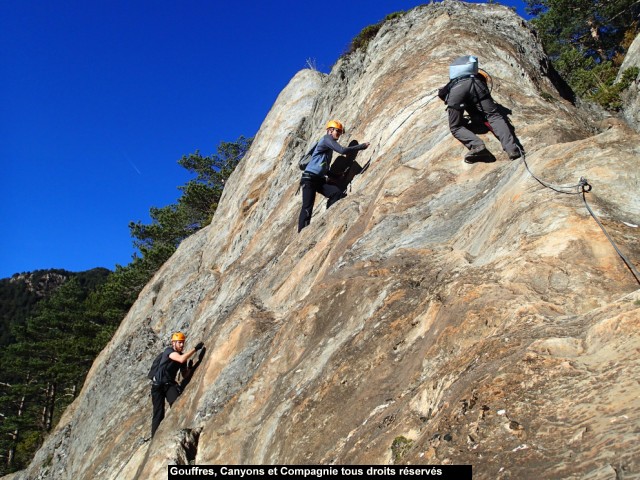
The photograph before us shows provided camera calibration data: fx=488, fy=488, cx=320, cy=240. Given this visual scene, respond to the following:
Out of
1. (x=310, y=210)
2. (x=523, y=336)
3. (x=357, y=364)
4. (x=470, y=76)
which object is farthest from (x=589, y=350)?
(x=310, y=210)

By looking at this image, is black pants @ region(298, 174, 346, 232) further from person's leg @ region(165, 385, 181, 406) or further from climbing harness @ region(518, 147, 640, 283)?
climbing harness @ region(518, 147, 640, 283)

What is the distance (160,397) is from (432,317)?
6.65 m

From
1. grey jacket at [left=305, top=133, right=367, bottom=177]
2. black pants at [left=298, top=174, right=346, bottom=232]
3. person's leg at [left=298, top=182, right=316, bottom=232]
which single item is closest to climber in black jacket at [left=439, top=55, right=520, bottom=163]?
grey jacket at [left=305, top=133, right=367, bottom=177]

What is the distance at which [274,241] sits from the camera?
467 inches

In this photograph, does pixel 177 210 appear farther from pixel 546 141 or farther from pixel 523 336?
pixel 523 336

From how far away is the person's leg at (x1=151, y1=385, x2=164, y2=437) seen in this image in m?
9.23

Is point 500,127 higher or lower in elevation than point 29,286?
lower

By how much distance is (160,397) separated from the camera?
955 cm

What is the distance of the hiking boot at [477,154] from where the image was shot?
24.7 feet

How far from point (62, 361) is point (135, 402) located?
30.2 m

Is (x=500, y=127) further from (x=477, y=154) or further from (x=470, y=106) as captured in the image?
(x=470, y=106)

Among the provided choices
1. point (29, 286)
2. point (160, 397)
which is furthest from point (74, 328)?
point (29, 286)

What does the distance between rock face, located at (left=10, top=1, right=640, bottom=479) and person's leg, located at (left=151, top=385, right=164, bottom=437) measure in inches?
19.4

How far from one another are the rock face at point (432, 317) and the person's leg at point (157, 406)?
19.4 inches
